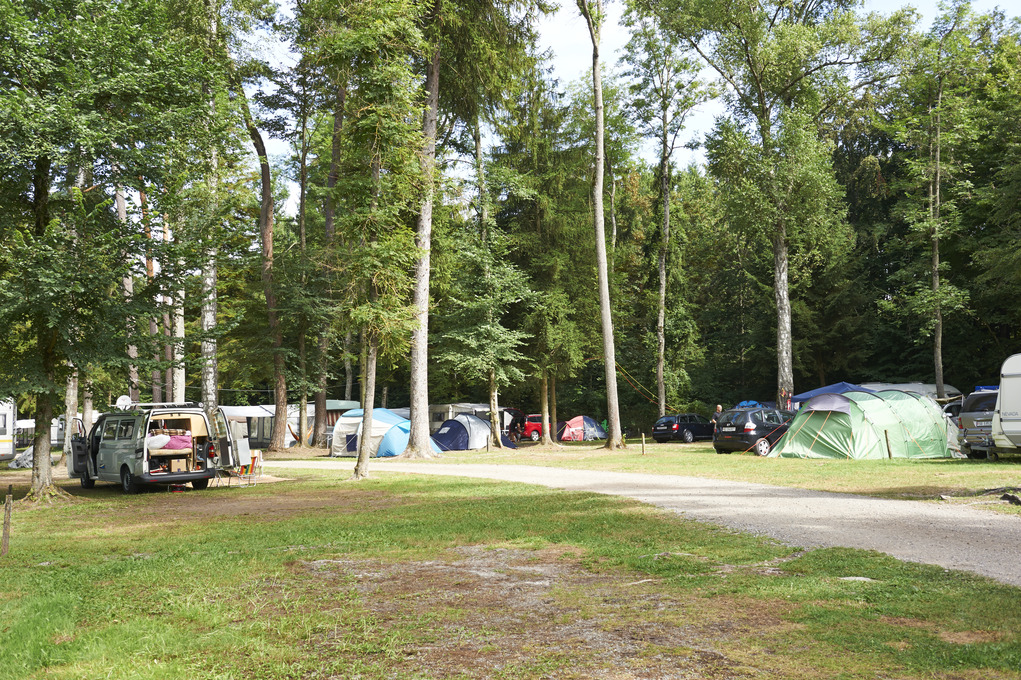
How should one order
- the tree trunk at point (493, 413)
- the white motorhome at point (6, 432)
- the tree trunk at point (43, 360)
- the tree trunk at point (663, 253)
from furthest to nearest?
the tree trunk at point (663, 253) → the white motorhome at point (6, 432) → the tree trunk at point (493, 413) → the tree trunk at point (43, 360)

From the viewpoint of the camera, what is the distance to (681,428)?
35.6 metres

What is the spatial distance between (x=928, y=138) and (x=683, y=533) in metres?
27.8

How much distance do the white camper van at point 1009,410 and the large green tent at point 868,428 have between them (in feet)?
11.6

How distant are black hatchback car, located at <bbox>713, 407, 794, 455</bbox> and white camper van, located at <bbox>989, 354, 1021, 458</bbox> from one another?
7.31m

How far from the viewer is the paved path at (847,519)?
713 centimetres

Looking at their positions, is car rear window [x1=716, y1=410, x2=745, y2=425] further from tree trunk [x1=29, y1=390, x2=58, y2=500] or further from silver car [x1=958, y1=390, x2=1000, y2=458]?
tree trunk [x1=29, y1=390, x2=58, y2=500]

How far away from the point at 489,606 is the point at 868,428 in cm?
1803

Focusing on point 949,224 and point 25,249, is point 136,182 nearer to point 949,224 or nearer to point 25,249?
point 25,249

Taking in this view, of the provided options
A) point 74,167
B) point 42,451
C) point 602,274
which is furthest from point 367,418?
point 602,274

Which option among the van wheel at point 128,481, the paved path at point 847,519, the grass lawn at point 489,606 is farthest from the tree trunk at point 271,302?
the grass lawn at point 489,606

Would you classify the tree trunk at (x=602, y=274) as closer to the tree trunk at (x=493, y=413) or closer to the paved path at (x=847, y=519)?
the tree trunk at (x=493, y=413)

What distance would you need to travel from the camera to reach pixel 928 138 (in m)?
30.3

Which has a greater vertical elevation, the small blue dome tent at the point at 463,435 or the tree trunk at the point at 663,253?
the tree trunk at the point at 663,253

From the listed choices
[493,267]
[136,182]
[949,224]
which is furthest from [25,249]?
[949,224]
